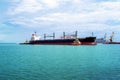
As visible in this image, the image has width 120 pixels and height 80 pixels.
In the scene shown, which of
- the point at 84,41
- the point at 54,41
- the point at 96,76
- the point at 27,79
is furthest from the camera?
the point at 54,41

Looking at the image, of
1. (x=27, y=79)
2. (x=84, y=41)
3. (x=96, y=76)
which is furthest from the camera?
(x=84, y=41)

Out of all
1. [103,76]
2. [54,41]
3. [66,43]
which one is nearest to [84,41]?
[66,43]

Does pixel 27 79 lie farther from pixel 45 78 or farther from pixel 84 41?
pixel 84 41

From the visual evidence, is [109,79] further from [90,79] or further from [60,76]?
[60,76]

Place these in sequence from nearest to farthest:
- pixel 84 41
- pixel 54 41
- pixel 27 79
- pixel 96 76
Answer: pixel 27 79
pixel 96 76
pixel 84 41
pixel 54 41

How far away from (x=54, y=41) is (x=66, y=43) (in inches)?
495

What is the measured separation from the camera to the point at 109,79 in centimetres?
2606

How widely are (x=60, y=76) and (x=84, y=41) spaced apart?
15318 centimetres

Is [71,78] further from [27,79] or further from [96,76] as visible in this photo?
[27,79]

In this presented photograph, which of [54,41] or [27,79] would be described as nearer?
[27,79]

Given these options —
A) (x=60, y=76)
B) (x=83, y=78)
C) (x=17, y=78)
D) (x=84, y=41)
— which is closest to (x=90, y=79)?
(x=83, y=78)

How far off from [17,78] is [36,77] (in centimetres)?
217

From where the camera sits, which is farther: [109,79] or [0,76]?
[0,76]

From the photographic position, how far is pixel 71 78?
1050 inches
